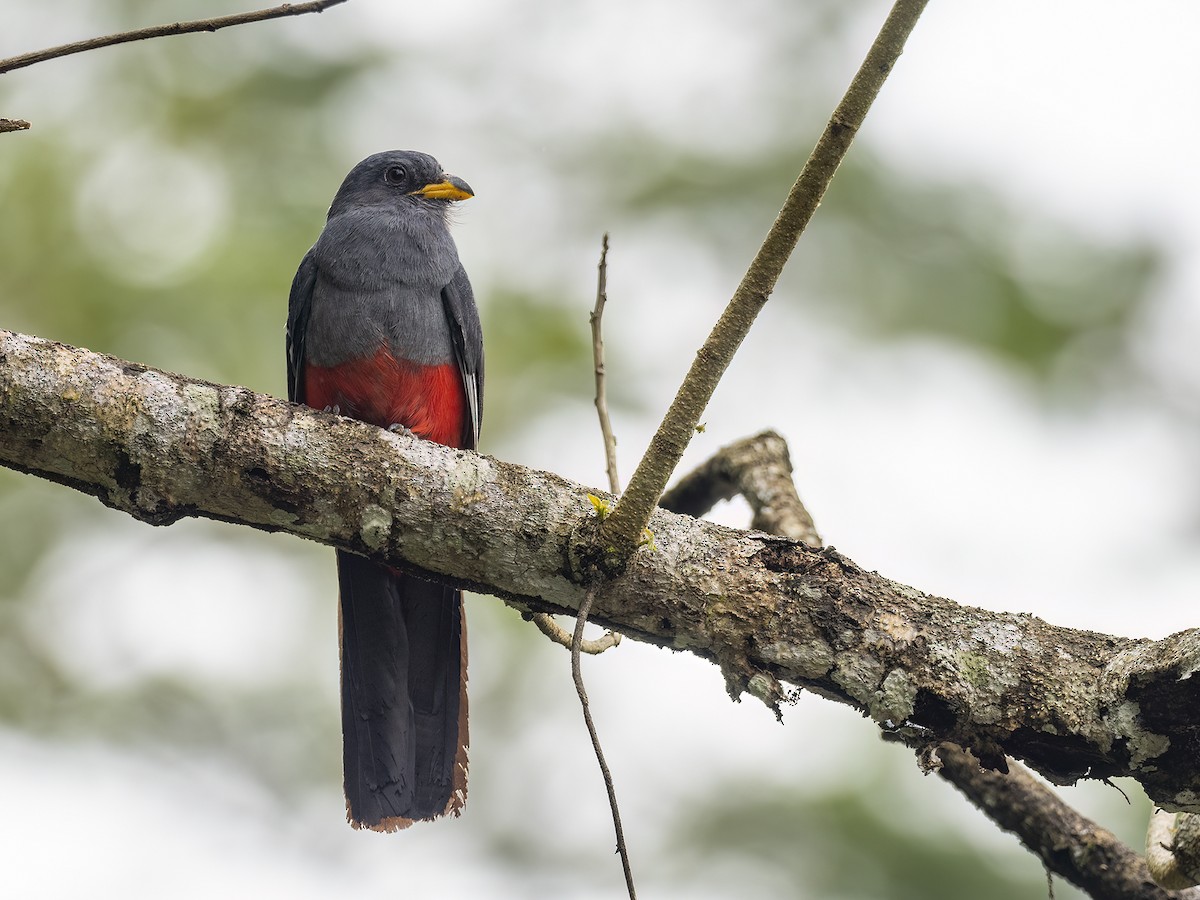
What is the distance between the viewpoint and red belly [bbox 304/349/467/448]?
4496 millimetres

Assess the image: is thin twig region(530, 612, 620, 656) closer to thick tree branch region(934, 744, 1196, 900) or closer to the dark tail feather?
the dark tail feather

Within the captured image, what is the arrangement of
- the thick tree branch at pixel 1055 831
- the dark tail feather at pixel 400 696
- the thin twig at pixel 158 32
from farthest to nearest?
1. the dark tail feather at pixel 400 696
2. the thick tree branch at pixel 1055 831
3. the thin twig at pixel 158 32

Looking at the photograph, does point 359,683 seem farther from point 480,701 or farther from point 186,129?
point 186,129

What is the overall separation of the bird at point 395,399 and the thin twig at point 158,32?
1741 mm

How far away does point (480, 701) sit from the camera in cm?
784

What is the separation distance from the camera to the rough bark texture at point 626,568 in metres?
2.94

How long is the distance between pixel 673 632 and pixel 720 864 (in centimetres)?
446

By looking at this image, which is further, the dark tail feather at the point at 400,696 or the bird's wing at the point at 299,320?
the bird's wing at the point at 299,320

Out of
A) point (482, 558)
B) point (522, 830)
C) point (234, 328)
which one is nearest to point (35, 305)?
point (234, 328)

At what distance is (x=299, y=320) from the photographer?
477 cm

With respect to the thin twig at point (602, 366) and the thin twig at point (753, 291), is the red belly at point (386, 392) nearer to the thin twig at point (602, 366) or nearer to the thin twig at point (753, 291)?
the thin twig at point (602, 366)

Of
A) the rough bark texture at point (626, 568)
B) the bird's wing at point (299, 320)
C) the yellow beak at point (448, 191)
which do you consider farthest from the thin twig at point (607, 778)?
the yellow beak at point (448, 191)

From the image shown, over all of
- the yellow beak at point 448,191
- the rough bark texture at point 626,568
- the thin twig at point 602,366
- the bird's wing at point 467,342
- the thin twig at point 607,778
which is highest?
the yellow beak at point 448,191

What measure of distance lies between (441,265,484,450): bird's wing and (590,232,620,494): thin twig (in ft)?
2.39
